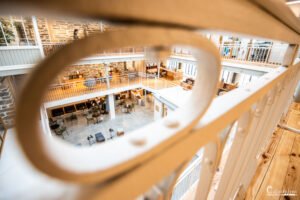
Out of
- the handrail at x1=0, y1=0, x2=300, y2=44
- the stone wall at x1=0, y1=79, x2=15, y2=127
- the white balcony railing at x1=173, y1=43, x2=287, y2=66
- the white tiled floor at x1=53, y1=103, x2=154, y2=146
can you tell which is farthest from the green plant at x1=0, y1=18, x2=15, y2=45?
the handrail at x1=0, y1=0, x2=300, y2=44

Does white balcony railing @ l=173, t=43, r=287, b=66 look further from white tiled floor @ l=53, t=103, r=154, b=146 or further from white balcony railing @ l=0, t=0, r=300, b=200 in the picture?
white balcony railing @ l=0, t=0, r=300, b=200

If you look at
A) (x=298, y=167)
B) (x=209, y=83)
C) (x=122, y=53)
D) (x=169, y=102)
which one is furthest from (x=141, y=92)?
(x=209, y=83)

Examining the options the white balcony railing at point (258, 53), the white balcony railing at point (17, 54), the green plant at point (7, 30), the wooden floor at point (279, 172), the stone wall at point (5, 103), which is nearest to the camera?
the wooden floor at point (279, 172)

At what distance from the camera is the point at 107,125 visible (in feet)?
26.9

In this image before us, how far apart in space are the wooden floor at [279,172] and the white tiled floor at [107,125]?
6.30 metres

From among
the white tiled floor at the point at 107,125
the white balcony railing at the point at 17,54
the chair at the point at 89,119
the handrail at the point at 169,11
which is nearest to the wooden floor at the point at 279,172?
the handrail at the point at 169,11

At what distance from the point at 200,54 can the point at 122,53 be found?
800 cm

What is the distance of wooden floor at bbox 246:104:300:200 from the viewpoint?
4.41ft

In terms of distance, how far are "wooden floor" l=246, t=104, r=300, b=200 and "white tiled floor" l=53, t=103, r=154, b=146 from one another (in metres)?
6.30

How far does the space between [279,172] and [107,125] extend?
7.76 metres

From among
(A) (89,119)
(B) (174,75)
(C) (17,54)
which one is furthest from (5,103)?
(B) (174,75)

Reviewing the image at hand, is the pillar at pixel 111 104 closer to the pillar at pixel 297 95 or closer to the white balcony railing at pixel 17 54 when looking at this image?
the white balcony railing at pixel 17 54

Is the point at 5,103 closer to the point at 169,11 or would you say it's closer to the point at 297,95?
the point at 169,11

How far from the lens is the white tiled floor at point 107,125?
713cm
